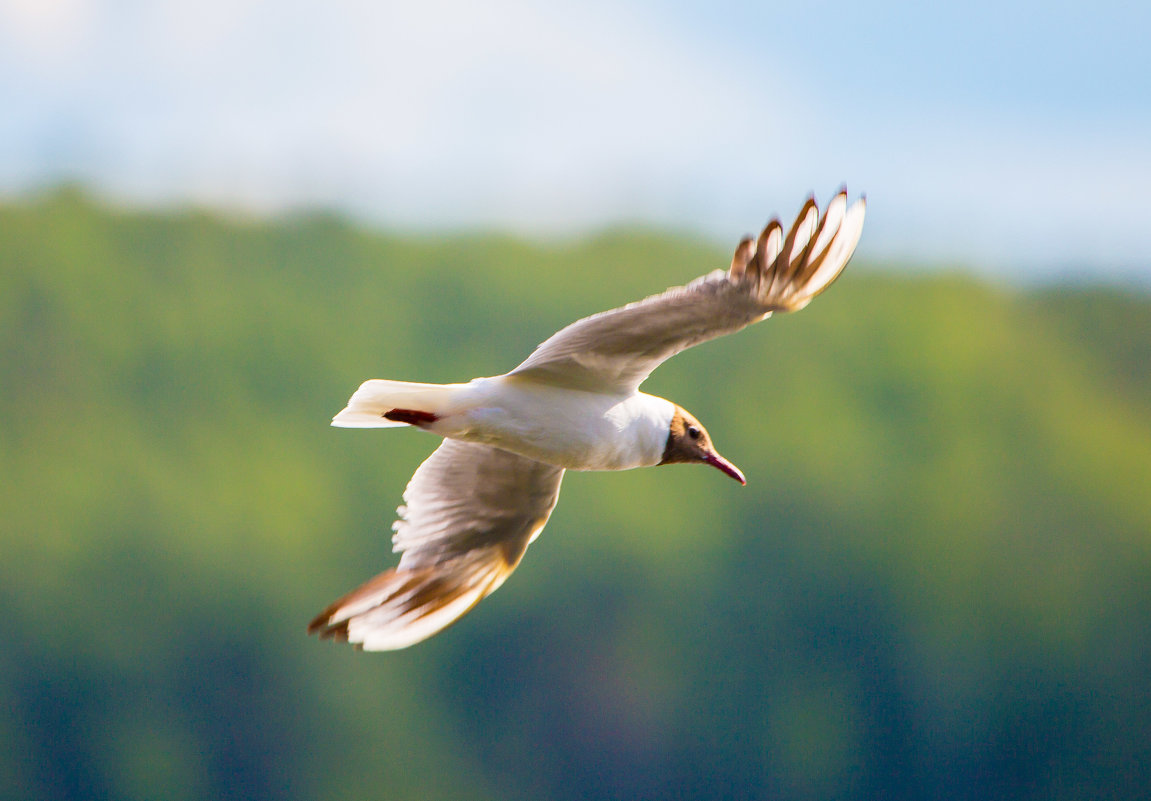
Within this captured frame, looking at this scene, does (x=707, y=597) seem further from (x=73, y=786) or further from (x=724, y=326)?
(x=724, y=326)

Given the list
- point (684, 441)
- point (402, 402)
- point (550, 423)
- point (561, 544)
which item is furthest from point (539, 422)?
point (561, 544)

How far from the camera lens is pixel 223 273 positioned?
22.3 m

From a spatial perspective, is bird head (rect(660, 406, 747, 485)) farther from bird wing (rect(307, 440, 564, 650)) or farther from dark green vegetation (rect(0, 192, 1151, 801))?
dark green vegetation (rect(0, 192, 1151, 801))

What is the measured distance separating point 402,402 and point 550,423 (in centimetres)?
39

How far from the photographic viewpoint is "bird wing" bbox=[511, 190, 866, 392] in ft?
10.1

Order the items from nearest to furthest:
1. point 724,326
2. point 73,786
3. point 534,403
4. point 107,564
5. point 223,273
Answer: point 724,326
point 534,403
point 73,786
point 107,564
point 223,273

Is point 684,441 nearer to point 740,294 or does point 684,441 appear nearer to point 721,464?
point 721,464

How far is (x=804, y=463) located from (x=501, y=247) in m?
6.39

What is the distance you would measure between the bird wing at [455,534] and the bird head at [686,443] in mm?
422

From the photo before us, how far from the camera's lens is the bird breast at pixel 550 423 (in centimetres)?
354

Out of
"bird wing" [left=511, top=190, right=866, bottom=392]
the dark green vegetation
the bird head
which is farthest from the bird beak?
the dark green vegetation

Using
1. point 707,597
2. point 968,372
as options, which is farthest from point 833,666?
point 968,372

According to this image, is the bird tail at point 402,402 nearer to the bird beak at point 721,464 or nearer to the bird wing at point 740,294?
the bird wing at point 740,294

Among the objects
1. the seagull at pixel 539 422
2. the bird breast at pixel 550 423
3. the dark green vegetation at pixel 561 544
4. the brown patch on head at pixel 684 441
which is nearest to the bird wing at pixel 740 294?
the seagull at pixel 539 422
